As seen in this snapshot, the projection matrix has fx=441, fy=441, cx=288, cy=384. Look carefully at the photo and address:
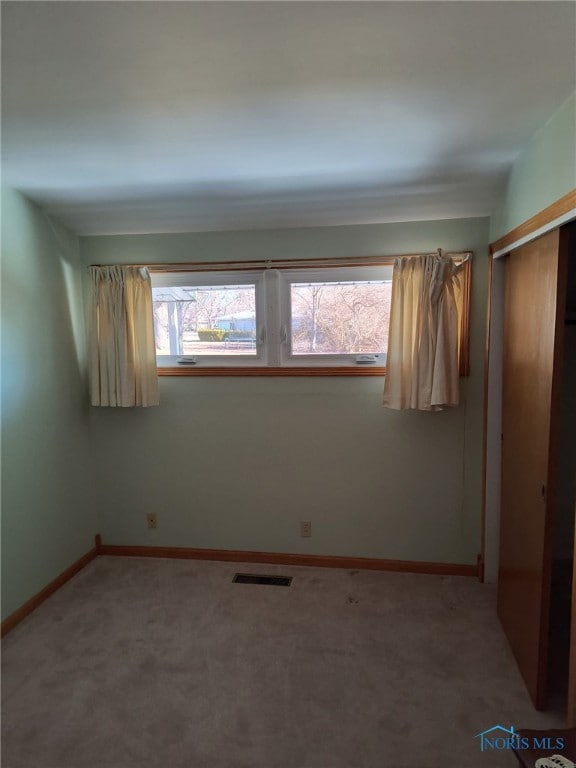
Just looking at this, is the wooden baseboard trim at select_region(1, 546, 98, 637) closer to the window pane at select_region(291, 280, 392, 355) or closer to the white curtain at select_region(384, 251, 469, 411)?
the window pane at select_region(291, 280, 392, 355)

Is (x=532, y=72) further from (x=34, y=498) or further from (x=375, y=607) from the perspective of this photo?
(x=34, y=498)

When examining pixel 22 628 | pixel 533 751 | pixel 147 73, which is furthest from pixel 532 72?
pixel 22 628

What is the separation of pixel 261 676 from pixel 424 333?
193 centimetres

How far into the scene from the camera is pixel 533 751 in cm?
117

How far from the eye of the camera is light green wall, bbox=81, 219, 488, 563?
8.96 ft

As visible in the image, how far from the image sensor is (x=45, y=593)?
2.63 m

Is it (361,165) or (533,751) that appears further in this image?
(361,165)

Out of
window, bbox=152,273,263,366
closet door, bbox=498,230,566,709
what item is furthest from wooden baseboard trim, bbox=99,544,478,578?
window, bbox=152,273,263,366

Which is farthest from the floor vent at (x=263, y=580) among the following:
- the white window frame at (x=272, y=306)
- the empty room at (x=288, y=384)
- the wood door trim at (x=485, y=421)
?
the white window frame at (x=272, y=306)

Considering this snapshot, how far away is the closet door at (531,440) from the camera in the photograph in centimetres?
171

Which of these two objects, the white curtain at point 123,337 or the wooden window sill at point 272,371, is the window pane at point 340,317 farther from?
the white curtain at point 123,337

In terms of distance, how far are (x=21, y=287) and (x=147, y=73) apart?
1499mm

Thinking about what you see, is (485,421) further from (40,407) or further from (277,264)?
(40,407)

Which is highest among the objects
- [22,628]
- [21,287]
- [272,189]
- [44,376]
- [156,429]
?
[272,189]
